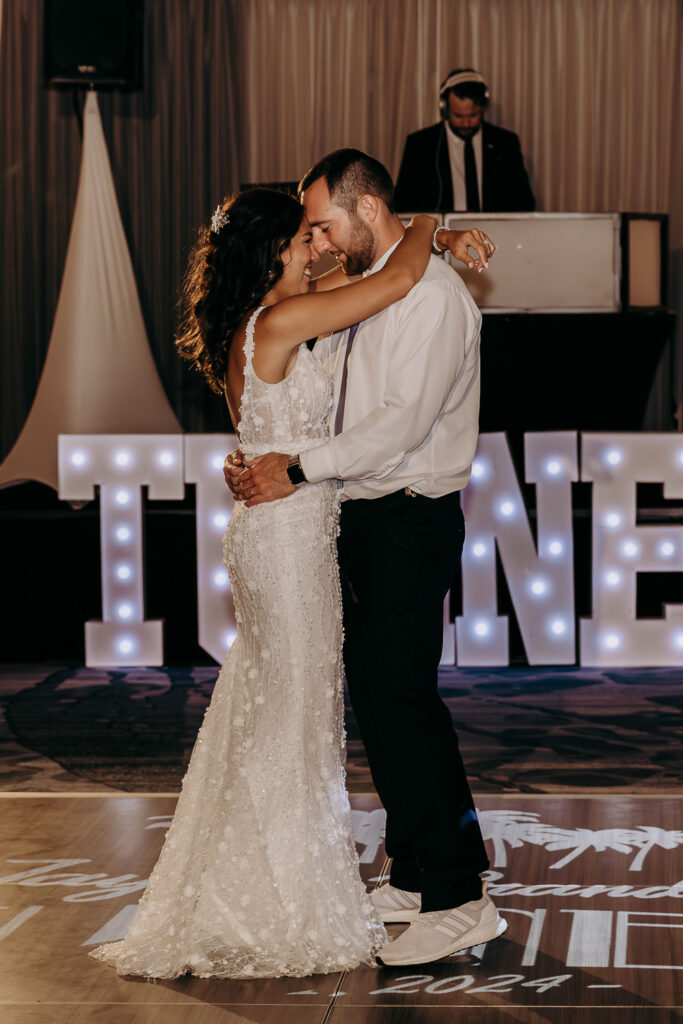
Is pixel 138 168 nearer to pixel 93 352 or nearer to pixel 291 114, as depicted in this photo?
pixel 291 114

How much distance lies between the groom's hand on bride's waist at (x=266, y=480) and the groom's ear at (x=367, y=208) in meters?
0.51

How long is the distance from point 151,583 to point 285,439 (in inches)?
113

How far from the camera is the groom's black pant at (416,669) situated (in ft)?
7.67

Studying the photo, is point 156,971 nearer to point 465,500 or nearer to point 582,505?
point 465,500

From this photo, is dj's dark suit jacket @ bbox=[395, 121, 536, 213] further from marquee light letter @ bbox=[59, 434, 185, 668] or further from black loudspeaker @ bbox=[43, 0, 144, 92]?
marquee light letter @ bbox=[59, 434, 185, 668]

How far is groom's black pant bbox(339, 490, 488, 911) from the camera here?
92.0 inches

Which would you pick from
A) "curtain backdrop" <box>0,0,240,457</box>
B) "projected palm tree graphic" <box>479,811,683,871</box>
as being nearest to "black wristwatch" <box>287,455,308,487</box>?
"projected palm tree graphic" <box>479,811,683,871</box>

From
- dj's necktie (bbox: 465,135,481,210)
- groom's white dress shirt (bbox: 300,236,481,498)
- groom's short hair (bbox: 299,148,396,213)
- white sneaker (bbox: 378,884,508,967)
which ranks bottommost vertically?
white sneaker (bbox: 378,884,508,967)

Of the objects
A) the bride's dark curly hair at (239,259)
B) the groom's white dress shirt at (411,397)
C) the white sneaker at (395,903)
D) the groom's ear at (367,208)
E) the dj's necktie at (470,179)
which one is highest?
the dj's necktie at (470,179)

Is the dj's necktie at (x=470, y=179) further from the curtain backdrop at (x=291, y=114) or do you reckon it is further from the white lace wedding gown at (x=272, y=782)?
the white lace wedding gown at (x=272, y=782)

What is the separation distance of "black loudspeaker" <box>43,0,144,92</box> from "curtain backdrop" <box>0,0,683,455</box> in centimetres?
90

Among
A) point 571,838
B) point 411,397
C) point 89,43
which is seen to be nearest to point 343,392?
point 411,397

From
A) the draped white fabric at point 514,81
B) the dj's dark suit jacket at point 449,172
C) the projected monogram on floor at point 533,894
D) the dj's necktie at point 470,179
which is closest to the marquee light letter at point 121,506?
the projected monogram on floor at point 533,894

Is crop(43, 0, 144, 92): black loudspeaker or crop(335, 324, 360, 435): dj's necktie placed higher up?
→ crop(43, 0, 144, 92): black loudspeaker
